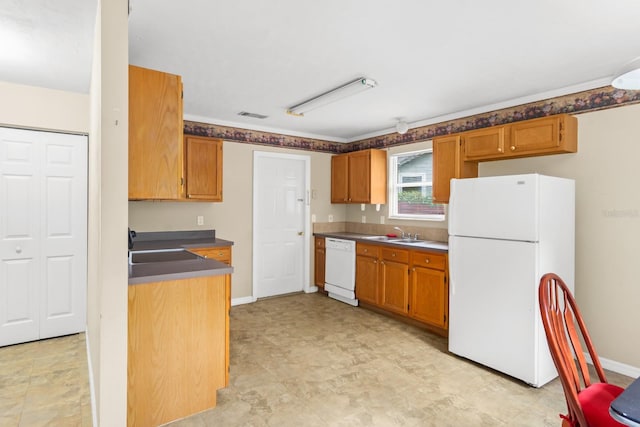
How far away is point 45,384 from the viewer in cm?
266

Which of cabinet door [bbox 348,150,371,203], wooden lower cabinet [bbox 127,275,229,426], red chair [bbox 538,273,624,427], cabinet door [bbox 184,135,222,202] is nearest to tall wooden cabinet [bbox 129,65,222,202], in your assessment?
wooden lower cabinet [bbox 127,275,229,426]

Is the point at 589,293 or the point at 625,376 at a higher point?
the point at 589,293

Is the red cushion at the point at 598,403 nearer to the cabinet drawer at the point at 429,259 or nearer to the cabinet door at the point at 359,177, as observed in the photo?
the cabinet drawer at the point at 429,259

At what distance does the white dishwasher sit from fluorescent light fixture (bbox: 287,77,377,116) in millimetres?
1877

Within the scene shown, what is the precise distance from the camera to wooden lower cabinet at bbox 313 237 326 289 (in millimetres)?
5348

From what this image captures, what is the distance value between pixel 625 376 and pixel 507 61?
8.83 ft

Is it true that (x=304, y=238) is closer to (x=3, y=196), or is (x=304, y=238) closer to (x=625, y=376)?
(x=3, y=196)

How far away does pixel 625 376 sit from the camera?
2.88m

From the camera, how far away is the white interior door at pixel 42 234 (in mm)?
3375

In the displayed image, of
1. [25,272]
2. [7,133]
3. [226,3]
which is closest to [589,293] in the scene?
[226,3]

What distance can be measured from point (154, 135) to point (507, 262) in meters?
2.71

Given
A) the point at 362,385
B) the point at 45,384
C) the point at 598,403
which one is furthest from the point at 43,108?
the point at 598,403

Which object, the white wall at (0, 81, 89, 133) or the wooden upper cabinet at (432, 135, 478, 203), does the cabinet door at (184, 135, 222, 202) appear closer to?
the white wall at (0, 81, 89, 133)

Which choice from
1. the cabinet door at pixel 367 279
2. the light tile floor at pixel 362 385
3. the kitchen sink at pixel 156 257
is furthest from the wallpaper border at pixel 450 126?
the light tile floor at pixel 362 385
